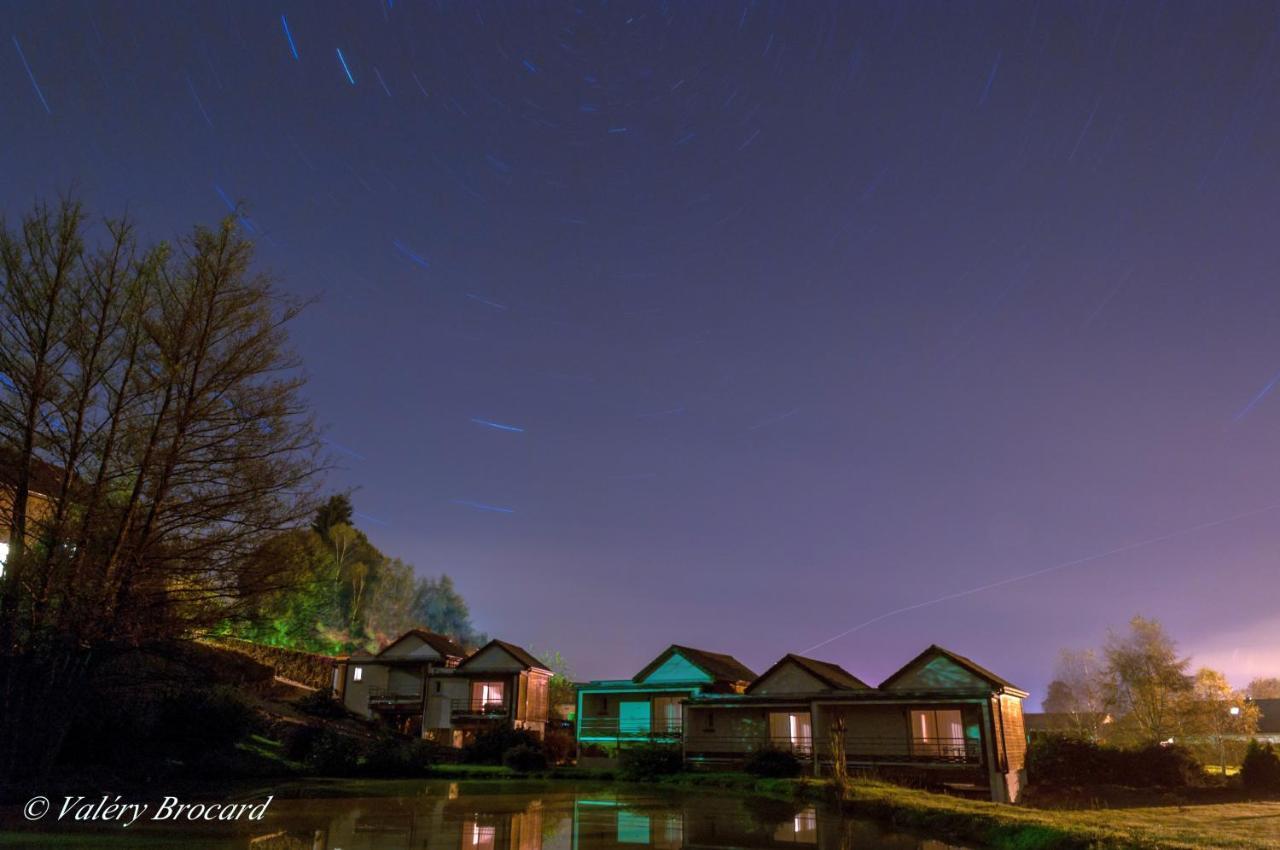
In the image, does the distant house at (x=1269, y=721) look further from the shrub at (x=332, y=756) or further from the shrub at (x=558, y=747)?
the shrub at (x=332, y=756)

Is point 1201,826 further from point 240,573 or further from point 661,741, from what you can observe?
point 661,741

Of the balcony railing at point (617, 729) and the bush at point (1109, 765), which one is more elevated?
the balcony railing at point (617, 729)

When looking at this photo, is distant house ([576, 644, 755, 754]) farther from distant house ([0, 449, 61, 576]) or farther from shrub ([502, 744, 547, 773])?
distant house ([0, 449, 61, 576])

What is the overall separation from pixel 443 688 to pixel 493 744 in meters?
12.7

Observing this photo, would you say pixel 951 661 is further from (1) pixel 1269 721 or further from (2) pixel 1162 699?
(1) pixel 1269 721

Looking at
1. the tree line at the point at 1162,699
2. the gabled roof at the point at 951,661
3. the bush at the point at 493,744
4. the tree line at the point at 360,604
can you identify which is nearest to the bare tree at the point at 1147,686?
the tree line at the point at 1162,699

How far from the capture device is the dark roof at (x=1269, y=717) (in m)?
72.1

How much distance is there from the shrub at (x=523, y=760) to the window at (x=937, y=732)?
1669 centimetres

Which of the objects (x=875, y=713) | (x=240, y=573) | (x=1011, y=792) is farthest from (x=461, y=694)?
(x=240, y=573)

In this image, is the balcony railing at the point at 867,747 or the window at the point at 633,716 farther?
the window at the point at 633,716

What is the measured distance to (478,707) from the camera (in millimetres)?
48562

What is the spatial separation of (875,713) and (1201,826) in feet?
58.7

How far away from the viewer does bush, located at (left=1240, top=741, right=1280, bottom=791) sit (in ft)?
102

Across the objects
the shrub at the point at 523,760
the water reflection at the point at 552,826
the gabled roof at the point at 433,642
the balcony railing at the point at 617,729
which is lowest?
the shrub at the point at 523,760
